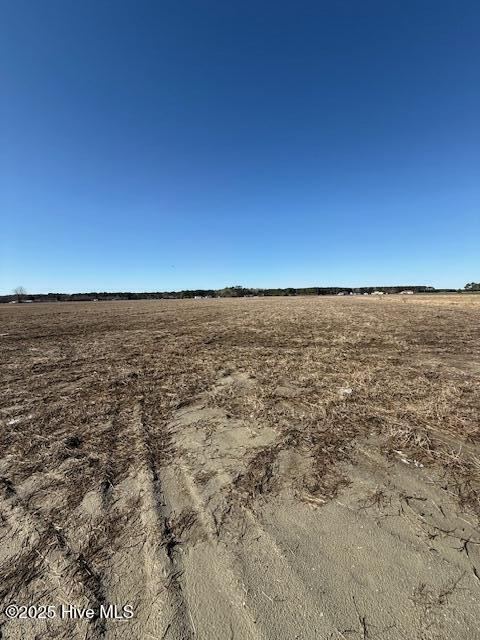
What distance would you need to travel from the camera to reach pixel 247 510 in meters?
3.02

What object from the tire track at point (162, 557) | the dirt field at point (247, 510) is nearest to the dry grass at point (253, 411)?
the dirt field at point (247, 510)

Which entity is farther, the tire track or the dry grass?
the dry grass

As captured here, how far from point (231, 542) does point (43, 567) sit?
4.87 ft

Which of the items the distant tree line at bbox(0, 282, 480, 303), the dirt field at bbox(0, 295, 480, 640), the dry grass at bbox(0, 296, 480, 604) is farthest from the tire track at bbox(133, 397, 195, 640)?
the distant tree line at bbox(0, 282, 480, 303)

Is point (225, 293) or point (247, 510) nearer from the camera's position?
point (247, 510)

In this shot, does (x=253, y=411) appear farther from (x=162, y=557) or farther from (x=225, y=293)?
(x=225, y=293)

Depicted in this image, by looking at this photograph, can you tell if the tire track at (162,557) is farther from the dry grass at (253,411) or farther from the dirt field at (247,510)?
the dry grass at (253,411)

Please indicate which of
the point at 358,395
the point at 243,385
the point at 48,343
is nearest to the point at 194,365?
the point at 243,385

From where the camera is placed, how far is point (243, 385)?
712cm

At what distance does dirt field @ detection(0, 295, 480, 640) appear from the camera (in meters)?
2.06

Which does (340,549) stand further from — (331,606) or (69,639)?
(69,639)

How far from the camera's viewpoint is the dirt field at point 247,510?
81.1 inches

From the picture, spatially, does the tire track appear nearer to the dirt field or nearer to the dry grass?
the dirt field

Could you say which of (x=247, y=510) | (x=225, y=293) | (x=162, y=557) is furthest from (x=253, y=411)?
(x=225, y=293)
